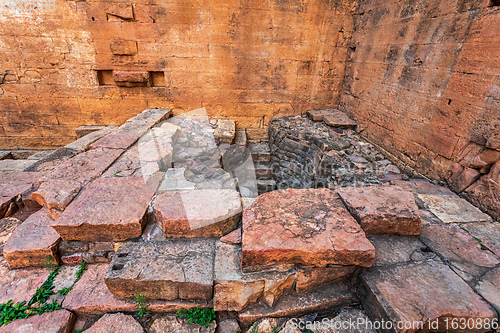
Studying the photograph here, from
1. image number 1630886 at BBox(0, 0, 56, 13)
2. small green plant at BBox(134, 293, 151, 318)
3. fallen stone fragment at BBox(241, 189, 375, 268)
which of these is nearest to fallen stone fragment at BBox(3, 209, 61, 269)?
small green plant at BBox(134, 293, 151, 318)

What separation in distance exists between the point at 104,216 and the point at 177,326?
3.59 feet

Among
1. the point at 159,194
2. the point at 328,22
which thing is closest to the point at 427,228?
the point at 159,194

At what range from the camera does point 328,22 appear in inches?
194

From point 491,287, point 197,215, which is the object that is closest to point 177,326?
point 197,215

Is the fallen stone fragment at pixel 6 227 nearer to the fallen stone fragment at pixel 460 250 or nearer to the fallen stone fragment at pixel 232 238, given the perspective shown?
the fallen stone fragment at pixel 232 238

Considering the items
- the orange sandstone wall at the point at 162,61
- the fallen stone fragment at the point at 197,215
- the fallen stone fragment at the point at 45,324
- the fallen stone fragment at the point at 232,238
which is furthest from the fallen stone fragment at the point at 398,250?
the orange sandstone wall at the point at 162,61

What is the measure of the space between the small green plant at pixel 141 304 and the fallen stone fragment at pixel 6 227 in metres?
1.53

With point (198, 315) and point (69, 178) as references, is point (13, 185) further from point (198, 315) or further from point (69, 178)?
point (198, 315)

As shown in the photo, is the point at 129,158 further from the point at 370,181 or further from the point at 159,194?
the point at 370,181

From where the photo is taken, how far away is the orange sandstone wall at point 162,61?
4512 mm

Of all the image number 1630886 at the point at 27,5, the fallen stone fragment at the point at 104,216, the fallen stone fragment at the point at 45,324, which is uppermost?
the image number 1630886 at the point at 27,5

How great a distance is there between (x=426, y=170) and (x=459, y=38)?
1.85m

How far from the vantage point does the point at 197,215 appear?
186cm

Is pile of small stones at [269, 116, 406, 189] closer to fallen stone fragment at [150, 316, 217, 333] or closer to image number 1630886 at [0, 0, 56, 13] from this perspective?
fallen stone fragment at [150, 316, 217, 333]
